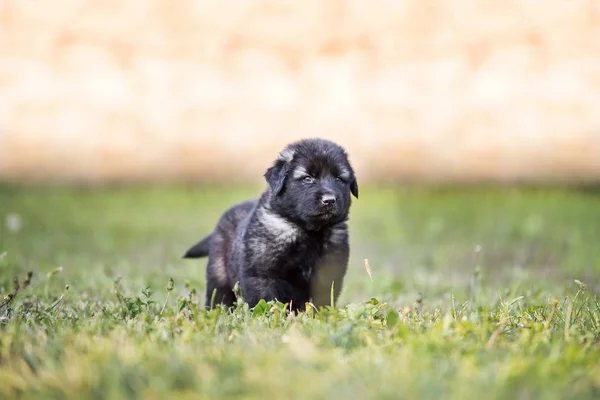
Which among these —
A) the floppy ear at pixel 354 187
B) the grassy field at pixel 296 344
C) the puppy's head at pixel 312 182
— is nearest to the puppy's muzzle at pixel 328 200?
the puppy's head at pixel 312 182

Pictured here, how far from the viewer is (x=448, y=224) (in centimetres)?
1319

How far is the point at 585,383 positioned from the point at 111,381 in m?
1.70

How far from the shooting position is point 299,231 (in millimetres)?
5156

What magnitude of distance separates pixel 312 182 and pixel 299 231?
0.35 metres

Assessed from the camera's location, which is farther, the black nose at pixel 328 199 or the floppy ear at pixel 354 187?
the floppy ear at pixel 354 187

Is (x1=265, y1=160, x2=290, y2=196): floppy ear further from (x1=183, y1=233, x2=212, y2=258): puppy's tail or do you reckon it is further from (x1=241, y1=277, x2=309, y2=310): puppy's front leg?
(x1=183, y1=233, x2=212, y2=258): puppy's tail

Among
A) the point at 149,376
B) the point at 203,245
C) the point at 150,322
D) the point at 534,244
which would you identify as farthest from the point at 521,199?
the point at 149,376

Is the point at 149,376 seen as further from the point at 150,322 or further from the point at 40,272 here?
the point at 40,272

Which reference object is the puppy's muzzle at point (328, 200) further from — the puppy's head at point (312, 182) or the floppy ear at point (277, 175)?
the floppy ear at point (277, 175)

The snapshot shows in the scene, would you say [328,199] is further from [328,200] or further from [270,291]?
[270,291]

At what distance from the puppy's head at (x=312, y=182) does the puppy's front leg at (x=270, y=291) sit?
1.44ft

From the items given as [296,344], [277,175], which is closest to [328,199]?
[277,175]

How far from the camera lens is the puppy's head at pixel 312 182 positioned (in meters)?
5.04

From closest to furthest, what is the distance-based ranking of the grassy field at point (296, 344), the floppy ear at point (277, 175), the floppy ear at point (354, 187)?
1. the grassy field at point (296, 344)
2. the floppy ear at point (277, 175)
3. the floppy ear at point (354, 187)
